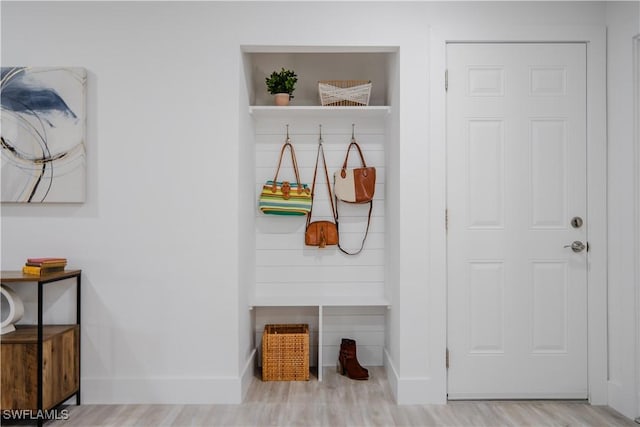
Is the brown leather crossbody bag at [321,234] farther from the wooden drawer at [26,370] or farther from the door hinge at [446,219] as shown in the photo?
the wooden drawer at [26,370]

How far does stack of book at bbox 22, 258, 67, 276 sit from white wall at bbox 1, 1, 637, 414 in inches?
8.6

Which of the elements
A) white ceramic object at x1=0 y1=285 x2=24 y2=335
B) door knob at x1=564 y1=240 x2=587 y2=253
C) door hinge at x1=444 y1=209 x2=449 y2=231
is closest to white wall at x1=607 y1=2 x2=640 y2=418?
door knob at x1=564 y1=240 x2=587 y2=253

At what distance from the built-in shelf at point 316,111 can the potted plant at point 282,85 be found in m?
0.08

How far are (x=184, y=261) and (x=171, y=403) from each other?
0.88m

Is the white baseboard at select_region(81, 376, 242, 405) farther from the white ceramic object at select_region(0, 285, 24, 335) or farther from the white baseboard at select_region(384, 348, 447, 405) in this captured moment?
the white baseboard at select_region(384, 348, 447, 405)

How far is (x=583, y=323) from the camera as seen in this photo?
286 centimetres

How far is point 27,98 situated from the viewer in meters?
2.79

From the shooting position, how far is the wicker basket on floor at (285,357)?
3.23m

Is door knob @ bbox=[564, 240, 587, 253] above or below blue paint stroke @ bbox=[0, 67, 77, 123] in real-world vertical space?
below

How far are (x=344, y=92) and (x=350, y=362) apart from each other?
192 centimetres

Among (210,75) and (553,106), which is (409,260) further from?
(210,75)

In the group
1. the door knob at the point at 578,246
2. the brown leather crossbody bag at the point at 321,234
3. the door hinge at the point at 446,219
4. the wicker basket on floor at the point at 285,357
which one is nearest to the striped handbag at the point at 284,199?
the brown leather crossbody bag at the point at 321,234

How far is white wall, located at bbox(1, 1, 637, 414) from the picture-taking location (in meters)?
2.84

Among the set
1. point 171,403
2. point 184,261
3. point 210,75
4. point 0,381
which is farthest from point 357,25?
point 0,381
